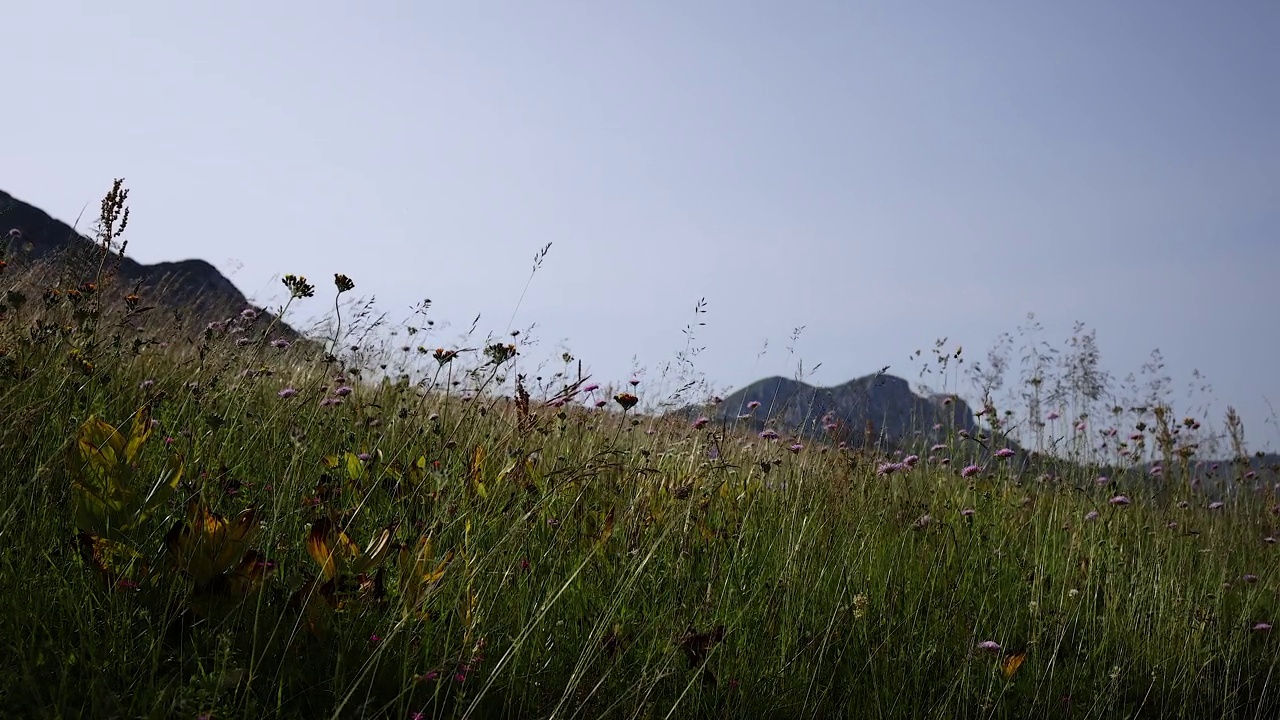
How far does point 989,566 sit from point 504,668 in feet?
6.38

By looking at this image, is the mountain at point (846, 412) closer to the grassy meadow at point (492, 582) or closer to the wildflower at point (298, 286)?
the grassy meadow at point (492, 582)

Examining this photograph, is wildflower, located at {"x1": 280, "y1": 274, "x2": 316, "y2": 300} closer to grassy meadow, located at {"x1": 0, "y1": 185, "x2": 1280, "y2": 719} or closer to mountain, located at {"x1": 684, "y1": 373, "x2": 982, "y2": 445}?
grassy meadow, located at {"x1": 0, "y1": 185, "x2": 1280, "y2": 719}

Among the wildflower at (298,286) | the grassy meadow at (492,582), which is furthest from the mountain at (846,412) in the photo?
the wildflower at (298,286)

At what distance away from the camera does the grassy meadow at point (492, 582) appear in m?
1.48

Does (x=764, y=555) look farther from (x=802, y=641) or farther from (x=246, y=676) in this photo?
(x=246, y=676)

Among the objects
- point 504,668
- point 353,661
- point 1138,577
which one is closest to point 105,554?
point 353,661

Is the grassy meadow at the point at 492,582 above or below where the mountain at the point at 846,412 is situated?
below

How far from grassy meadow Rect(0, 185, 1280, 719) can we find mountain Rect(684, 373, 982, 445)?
16cm

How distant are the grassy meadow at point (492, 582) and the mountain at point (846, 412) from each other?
0.16 m

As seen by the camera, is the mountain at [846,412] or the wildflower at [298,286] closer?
the wildflower at [298,286]

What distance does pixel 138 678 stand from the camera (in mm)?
1400

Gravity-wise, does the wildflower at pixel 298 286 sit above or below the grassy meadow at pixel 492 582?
above

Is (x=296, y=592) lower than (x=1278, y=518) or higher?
lower

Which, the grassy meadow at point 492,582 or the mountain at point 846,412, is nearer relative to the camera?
the grassy meadow at point 492,582
